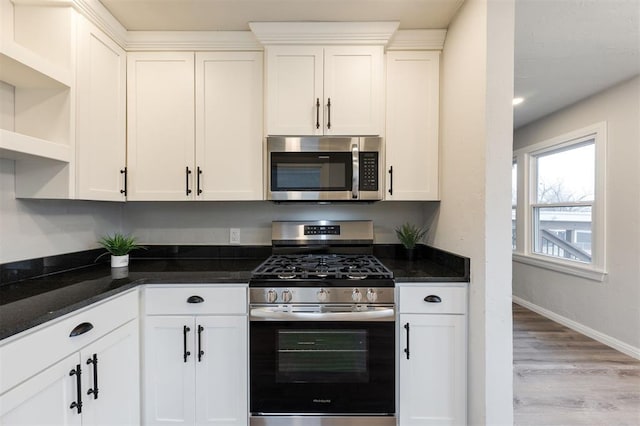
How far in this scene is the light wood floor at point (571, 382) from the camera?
1825 millimetres

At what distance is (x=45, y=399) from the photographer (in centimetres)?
102

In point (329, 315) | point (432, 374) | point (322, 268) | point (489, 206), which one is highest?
point (489, 206)

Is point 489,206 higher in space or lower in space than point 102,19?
lower

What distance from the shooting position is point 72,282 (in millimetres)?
1450

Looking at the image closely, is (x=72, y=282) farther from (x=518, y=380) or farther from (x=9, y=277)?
(x=518, y=380)

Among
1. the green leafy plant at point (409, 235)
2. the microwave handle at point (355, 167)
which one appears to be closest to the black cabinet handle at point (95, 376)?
the microwave handle at point (355, 167)

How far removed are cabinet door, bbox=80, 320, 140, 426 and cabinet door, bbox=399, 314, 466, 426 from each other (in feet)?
4.65

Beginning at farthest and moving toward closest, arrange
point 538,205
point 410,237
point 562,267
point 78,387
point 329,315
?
point 538,205 → point 562,267 → point 410,237 → point 329,315 → point 78,387

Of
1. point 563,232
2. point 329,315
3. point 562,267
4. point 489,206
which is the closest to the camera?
point 489,206

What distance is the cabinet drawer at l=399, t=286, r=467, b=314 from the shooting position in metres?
1.56

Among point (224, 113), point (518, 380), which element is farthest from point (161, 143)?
point (518, 380)

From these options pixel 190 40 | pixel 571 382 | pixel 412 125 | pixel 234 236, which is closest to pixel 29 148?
pixel 190 40

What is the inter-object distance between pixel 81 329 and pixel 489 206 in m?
1.88

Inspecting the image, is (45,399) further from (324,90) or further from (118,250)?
(324,90)
